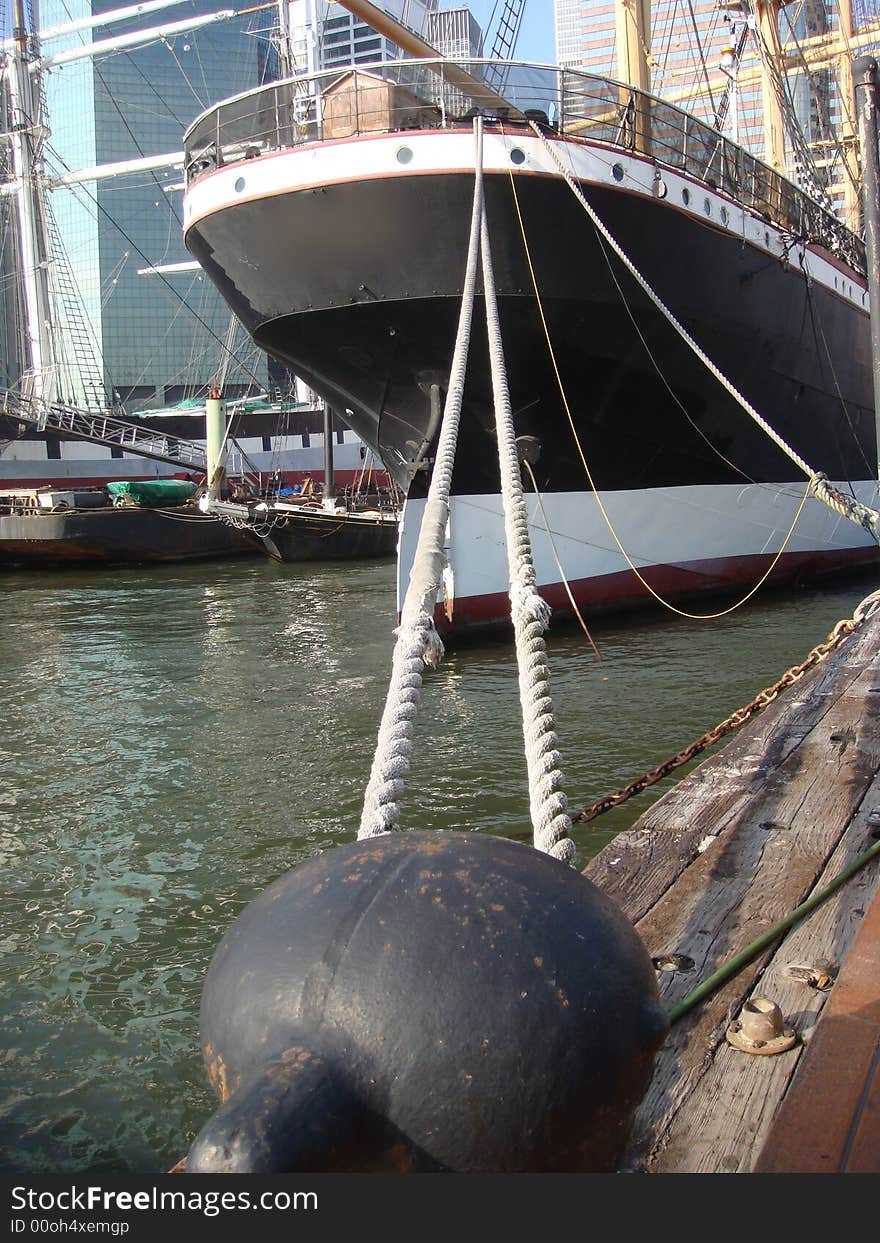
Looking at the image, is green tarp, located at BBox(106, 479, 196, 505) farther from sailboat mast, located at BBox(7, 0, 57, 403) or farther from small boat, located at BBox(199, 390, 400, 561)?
sailboat mast, located at BBox(7, 0, 57, 403)

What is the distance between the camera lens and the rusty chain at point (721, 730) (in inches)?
155

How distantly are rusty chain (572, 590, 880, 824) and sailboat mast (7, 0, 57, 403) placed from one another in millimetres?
27885

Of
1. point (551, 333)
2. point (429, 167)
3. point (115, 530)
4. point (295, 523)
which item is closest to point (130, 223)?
point (115, 530)

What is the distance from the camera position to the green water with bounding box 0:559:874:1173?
3.27 meters

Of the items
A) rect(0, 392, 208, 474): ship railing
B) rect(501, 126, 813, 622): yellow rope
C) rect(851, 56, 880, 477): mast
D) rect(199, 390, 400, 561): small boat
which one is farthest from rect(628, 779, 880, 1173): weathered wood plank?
rect(0, 392, 208, 474): ship railing

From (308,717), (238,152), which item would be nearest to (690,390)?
(238,152)

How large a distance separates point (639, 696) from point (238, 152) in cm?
702

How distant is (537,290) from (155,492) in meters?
15.6

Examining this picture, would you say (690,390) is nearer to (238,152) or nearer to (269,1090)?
(238,152)

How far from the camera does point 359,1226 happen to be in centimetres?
129

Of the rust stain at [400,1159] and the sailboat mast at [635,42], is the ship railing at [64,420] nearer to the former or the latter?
the sailboat mast at [635,42]

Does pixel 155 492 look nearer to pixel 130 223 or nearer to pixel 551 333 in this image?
pixel 551 333

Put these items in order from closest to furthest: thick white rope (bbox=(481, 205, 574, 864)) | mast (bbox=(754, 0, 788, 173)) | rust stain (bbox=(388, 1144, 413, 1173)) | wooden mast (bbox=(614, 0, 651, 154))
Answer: rust stain (bbox=(388, 1144, 413, 1173)), thick white rope (bbox=(481, 205, 574, 864)), wooden mast (bbox=(614, 0, 651, 154)), mast (bbox=(754, 0, 788, 173))

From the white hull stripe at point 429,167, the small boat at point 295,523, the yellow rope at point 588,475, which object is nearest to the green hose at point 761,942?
the yellow rope at point 588,475
